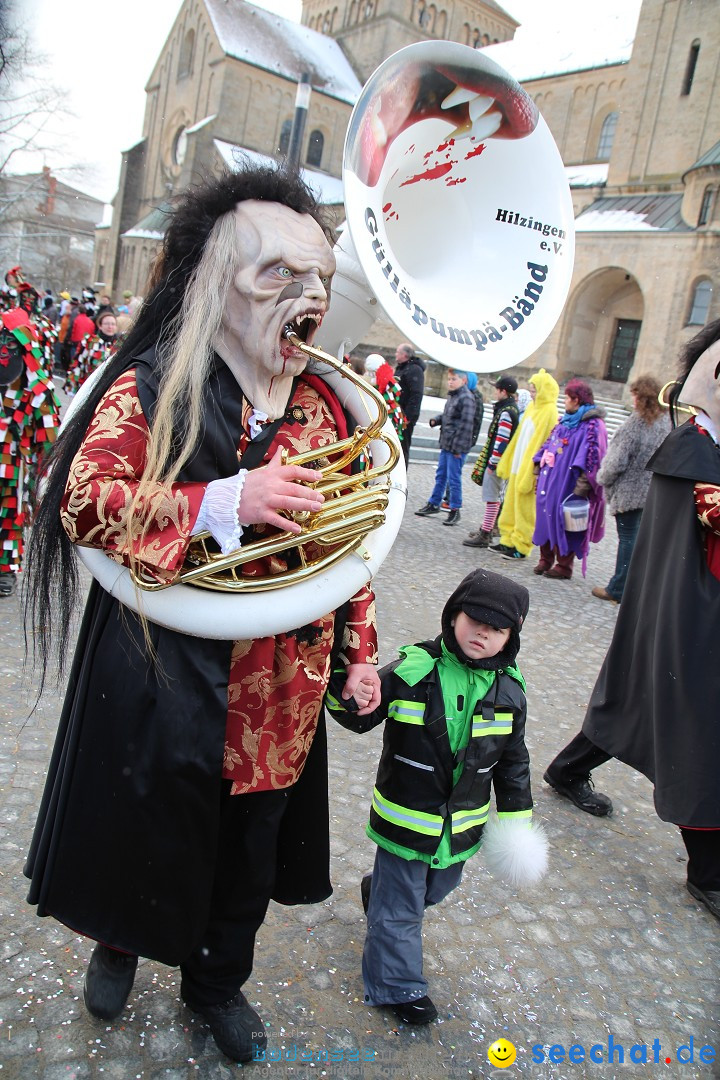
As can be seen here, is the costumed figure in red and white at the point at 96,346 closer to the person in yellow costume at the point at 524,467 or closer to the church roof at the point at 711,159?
the person in yellow costume at the point at 524,467

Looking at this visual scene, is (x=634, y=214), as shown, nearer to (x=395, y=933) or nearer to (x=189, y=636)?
(x=395, y=933)

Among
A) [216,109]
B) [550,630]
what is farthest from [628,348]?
[550,630]

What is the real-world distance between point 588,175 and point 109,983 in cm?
3591

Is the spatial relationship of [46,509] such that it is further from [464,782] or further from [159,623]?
[464,782]

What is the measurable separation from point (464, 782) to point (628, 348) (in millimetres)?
29978

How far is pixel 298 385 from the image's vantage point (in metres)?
1.86

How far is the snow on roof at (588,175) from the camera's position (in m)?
30.9

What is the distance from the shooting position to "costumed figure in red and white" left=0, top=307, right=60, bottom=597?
424cm

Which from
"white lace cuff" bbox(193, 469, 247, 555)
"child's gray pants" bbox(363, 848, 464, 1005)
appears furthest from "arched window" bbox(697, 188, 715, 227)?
"white lace cuff" bbox(193, 469, 247, 555)

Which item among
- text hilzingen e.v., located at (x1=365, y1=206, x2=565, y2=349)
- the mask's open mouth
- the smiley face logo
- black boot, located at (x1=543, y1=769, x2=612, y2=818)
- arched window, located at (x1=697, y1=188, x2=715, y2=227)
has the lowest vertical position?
the smiley face logo

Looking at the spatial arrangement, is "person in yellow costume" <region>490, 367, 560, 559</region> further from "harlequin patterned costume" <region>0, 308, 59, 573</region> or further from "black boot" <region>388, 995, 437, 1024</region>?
"black boot" <region>388, 995, 437, 1024</region>

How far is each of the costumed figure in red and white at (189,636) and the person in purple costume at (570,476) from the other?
5415 mm

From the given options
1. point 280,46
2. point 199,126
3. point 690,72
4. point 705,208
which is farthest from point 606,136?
point 199,126

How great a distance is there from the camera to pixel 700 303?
82.7 feet
